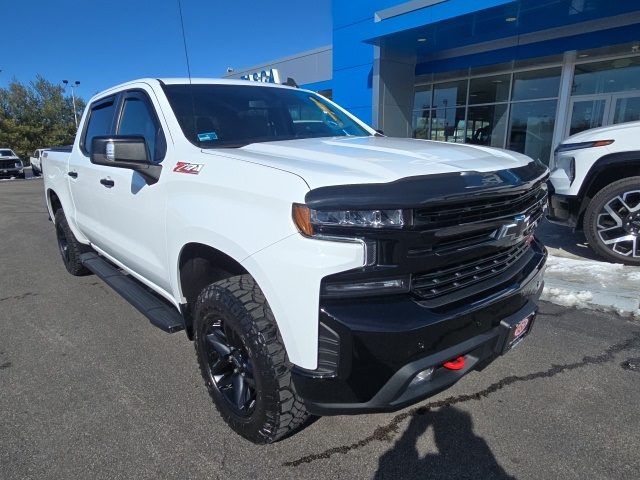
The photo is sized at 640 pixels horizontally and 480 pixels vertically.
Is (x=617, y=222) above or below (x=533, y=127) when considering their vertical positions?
below

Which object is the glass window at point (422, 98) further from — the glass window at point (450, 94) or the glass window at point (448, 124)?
the glass window at point (448, 124)

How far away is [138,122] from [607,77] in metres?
11.5

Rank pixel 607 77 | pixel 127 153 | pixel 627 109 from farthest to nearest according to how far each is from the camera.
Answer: pixel 607 77 → pixel 627 109 → pixel 127 153

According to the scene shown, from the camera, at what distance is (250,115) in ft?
10.2

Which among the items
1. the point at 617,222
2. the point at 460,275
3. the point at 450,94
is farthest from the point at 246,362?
the point at 450,94

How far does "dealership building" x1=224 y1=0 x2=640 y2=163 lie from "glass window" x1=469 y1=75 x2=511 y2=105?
3cm

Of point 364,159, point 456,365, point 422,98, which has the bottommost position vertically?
point 456,365

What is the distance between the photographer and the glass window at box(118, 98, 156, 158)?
9.78 ft

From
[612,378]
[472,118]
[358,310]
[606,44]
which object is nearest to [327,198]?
[358,310]

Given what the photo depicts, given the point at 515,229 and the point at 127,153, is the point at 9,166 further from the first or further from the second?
the point at 515,229

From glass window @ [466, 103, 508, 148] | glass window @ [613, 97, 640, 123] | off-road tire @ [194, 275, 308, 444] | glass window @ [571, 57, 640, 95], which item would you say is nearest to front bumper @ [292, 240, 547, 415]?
off-road tire @ [194, 275, 308, 444]

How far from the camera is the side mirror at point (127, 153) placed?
2.52m

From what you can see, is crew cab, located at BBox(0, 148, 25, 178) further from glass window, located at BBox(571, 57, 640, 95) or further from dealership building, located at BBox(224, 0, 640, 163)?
glass window, located at BBox(571, 57, 640, 95)

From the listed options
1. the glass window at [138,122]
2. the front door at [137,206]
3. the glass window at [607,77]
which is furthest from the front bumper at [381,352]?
the glass window at [607,77]
